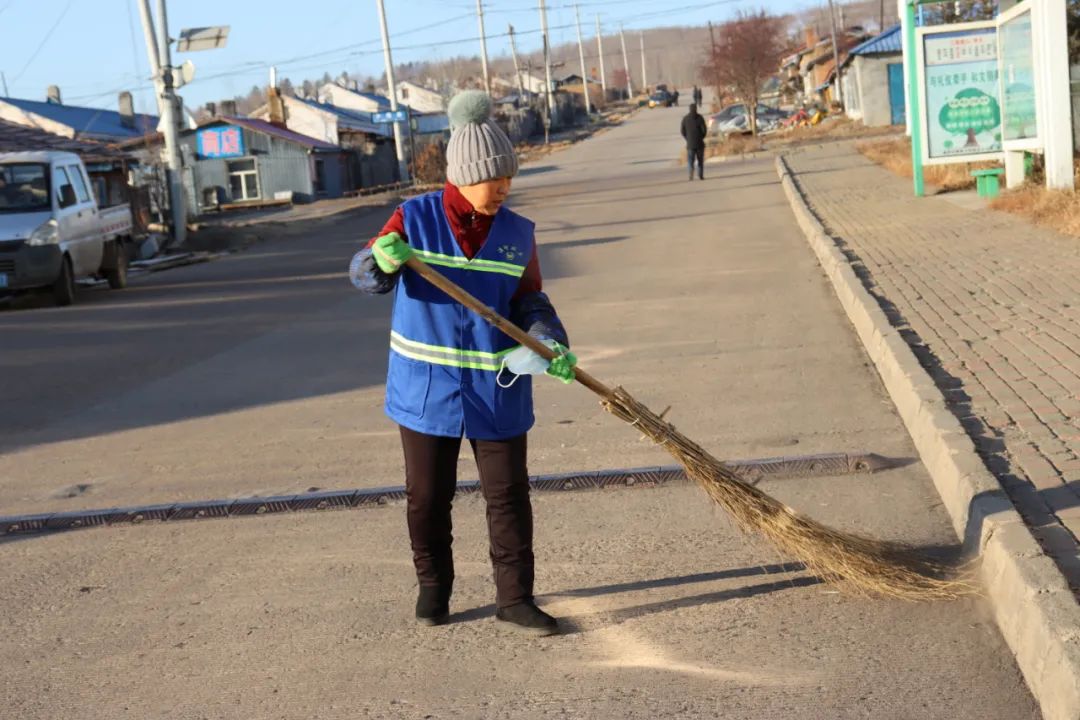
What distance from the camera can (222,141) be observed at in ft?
185

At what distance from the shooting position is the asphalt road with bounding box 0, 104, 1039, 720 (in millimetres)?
4117

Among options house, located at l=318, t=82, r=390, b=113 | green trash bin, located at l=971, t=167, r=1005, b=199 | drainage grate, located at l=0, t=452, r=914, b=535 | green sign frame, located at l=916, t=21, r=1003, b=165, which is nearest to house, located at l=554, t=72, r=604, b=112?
house, located at l=318, t=82, r=390, b=113

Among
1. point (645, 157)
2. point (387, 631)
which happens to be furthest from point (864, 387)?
point (645, 157)

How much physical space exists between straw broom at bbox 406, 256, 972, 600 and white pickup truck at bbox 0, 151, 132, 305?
13.8 m

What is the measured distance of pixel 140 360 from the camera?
1191cm

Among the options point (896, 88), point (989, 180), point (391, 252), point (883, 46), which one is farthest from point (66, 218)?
point (883, 46)

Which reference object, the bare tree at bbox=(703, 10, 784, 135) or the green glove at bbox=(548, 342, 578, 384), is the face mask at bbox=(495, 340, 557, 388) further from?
the bare tree at bbox=(703, 10, 784, 135)

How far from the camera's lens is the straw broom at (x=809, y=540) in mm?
4727

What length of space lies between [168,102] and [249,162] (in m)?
28.5

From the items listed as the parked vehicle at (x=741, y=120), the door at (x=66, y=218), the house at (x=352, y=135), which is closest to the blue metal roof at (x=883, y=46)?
the parked vehicle at (x=741, y=120)

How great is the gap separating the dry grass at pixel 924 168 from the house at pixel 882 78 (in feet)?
60.0

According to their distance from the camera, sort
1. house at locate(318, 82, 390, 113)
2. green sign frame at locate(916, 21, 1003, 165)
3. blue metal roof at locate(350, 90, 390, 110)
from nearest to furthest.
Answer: green sign frame at locate(916, 21, 1003, 165) → blue metal roof at locate(350, 90, 390, 110) → house at locate(318, 82, 390, 113)

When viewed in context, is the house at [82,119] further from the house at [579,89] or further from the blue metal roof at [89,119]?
the house at [579,89]

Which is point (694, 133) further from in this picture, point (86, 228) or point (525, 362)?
point (525, 362)
